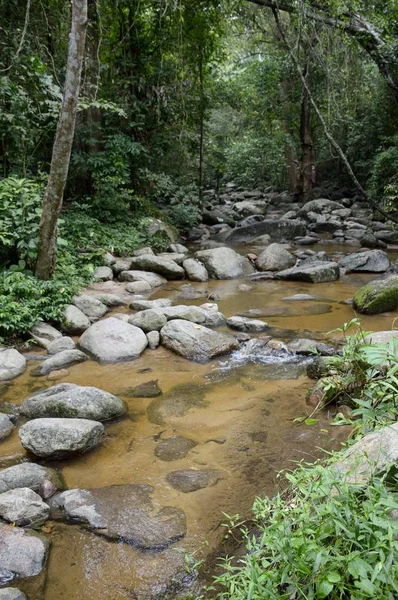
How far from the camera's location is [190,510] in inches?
105

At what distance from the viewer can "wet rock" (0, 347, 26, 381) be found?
4402 millimetres

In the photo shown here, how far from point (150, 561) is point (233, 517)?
0.49 meters

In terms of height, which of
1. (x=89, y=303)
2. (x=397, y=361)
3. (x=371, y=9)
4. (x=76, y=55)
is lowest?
(x=89, y=303)

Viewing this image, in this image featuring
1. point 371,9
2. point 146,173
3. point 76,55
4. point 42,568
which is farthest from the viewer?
point 146,173

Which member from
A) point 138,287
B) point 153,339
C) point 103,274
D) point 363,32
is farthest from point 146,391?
point 363,32

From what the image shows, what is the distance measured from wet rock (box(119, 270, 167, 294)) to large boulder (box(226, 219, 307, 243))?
441 centimetres

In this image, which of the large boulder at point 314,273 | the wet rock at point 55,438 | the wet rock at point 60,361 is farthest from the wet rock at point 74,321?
the large boulder at point 314,273

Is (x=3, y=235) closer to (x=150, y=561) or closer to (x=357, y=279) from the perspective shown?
(x=150, y=561)

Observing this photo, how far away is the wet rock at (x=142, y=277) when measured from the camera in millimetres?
7811

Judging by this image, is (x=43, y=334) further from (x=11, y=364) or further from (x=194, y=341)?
(x=194, y=341)

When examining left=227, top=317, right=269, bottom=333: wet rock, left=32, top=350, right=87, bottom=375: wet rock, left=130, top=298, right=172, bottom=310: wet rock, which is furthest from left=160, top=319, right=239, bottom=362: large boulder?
left=130, top=298, right=172, bottom=310: wet rock

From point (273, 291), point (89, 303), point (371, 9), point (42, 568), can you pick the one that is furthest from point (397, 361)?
point (371, 9)

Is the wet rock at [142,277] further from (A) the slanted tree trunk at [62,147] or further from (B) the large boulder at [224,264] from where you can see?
(A) the slanted tree trunk at [62,147]

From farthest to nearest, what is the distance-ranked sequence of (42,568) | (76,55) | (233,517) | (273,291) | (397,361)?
(273,291) < (76,55) < (233,517) < (42,568) < (397,361)
